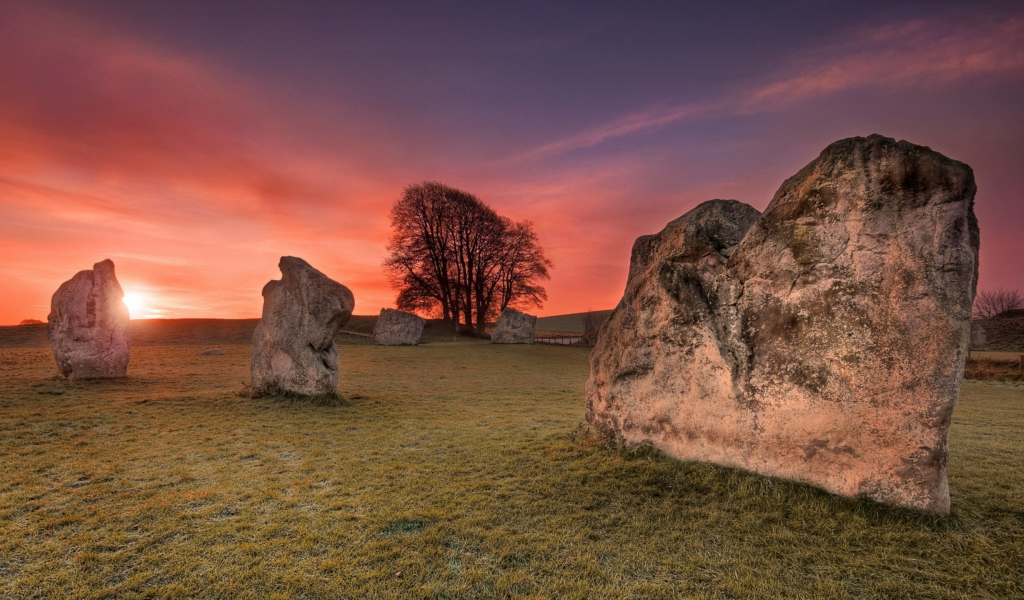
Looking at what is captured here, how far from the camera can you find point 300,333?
33.8 feet

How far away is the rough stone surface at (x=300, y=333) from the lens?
10.3m

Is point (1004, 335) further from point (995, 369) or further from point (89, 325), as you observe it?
point (89, 325)

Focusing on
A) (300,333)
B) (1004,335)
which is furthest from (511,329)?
(1004,335)

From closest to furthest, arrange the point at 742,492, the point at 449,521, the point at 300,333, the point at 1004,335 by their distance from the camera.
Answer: the point at 449,521 → the point at 742,492 → the point at 300,333 → the point at 1004,335

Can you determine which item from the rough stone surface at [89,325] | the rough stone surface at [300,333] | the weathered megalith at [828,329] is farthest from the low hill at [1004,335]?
the rough stone surface at [89,325]

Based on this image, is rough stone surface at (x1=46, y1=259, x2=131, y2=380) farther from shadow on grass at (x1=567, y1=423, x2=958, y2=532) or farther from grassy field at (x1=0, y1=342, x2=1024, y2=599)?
shadow on grass at (x1=567, y1=423, x2=958, y2=532)

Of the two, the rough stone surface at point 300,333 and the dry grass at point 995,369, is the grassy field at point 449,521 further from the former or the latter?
the dry grass at point 995,369

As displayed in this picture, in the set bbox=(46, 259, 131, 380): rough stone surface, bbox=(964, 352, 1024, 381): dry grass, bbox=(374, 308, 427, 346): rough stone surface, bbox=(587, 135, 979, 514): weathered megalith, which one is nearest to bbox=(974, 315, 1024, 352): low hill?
bbox=(964, 352, 1024, 381): dry grass

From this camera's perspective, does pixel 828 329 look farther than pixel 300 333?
No

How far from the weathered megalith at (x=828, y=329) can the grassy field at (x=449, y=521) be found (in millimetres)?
404

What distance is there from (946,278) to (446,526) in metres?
4.87

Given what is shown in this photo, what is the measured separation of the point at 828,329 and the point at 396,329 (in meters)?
26.8

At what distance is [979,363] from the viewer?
19.0m

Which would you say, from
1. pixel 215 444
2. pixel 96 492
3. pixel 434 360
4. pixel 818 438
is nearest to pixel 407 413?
pixel 215 444
